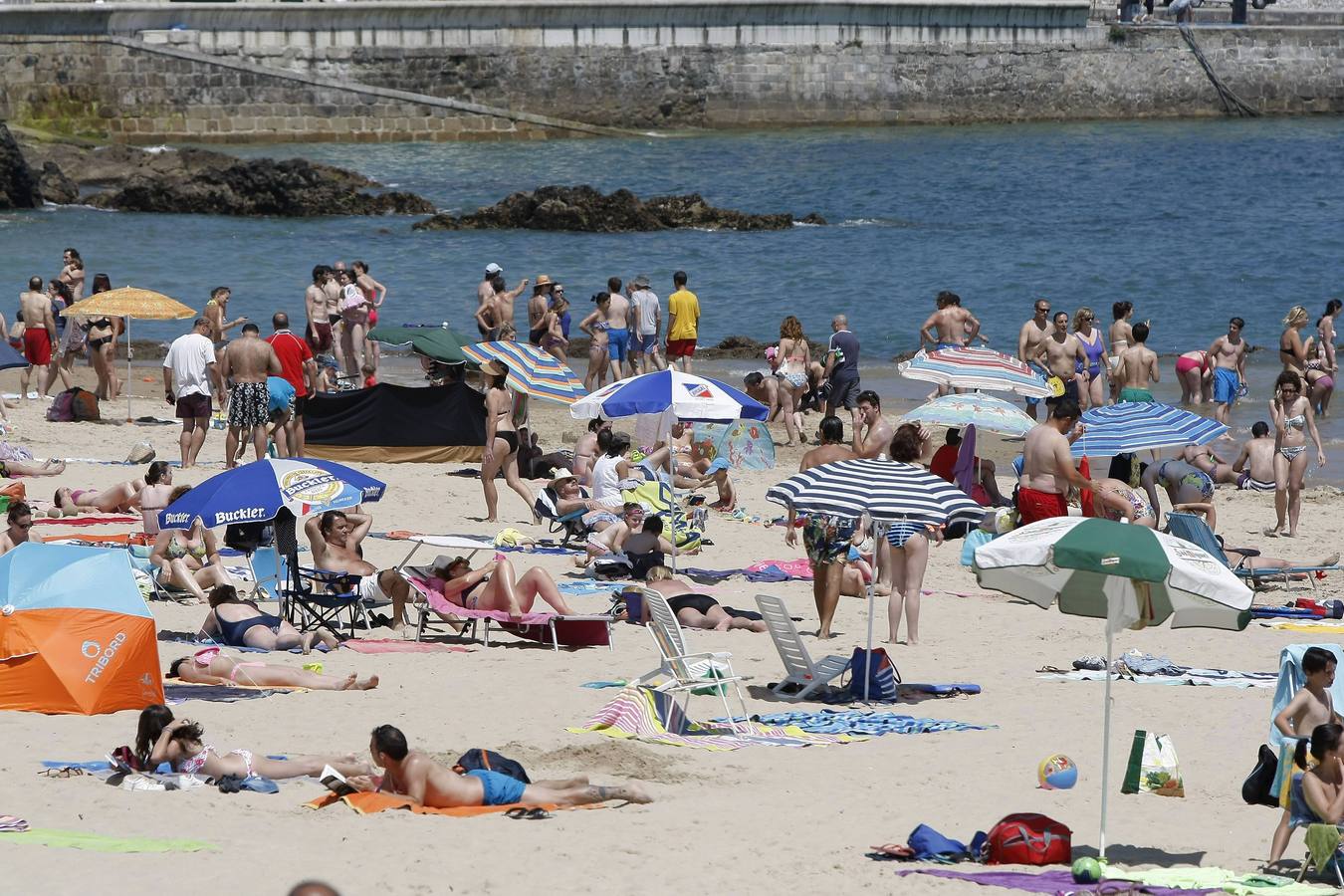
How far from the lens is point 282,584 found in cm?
1105

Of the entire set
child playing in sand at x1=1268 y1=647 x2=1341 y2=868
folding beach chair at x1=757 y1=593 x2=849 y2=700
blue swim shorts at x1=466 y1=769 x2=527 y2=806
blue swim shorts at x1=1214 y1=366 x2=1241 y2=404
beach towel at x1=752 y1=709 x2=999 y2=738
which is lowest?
blue swim shorts at x1=1214 y1=366 x2=1241 y2=404

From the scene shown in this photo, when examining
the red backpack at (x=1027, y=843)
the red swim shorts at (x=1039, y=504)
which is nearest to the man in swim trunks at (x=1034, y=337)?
the red swim shorts at (x=1039, y=504)

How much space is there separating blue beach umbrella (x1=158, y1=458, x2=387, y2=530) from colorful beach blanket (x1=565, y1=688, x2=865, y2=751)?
2139mm

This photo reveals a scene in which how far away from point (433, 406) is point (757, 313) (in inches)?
516

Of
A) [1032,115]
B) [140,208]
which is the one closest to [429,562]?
[140,208]

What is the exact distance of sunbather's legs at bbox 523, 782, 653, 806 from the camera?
7.21 metres

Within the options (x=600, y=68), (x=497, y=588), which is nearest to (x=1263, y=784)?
(x=497, y=588)

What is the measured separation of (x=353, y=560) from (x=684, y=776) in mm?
3504

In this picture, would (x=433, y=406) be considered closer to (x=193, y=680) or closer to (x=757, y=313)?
(x=193, y=680)

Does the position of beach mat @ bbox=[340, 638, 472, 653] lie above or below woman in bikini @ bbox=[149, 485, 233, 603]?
below

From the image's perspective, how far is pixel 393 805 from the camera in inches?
282

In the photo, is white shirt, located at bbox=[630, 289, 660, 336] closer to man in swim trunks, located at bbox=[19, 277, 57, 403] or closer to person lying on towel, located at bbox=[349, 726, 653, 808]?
man in swim trunks, located at bbox=[19, 277, 57, 403]

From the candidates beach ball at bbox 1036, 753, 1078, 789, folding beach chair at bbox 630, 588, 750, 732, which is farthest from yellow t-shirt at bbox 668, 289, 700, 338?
beach ball at bbox 1036, 753, 1078, 789

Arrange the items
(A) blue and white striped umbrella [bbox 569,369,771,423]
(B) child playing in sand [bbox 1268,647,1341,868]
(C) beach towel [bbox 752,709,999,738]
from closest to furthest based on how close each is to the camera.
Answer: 1. (B) child playing in sand [bbox 1268,647,1341,868]
2. (C) beach towel [bbox 752,709,999,738]
3. (A) blue and white striped umbrella [bbox 569,369,771,423]
